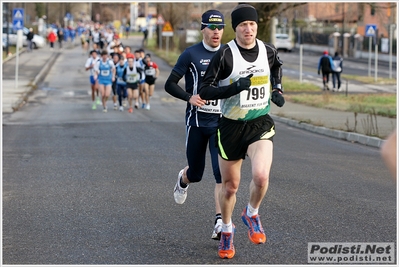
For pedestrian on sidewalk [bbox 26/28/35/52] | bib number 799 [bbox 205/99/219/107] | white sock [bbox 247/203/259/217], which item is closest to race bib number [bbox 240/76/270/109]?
white sock [bbox 247/203/259/217]

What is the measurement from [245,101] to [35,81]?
34034 millimetres

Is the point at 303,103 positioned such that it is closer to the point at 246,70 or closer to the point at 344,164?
the point at 344,164

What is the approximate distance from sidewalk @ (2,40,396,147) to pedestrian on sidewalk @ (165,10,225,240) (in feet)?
30.8

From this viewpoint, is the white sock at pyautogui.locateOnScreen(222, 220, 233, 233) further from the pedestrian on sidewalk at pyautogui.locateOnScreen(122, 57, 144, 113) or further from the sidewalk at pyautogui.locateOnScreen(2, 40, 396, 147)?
the pedestrian on sidewalk at pyautogui.locateOnScreen(122, 57, 144, 113)

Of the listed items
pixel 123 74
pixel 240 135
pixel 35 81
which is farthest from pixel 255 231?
pixel 35 81

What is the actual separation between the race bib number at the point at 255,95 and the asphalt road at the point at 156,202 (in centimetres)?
118

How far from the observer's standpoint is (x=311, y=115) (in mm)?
23547

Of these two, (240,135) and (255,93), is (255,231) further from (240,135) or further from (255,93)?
(255,93)

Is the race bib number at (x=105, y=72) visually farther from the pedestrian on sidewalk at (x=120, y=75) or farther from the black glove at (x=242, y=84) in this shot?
the black glove at (x=242, y=84)

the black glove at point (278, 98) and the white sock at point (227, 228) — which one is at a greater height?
the black glove at point (278, 98)

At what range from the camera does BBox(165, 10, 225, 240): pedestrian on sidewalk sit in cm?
696

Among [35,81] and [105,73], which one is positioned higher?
[105,73]

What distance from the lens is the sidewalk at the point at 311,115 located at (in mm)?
18000

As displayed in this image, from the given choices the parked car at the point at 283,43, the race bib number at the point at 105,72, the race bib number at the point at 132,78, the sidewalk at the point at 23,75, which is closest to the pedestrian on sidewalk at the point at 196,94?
the race bib number at the point at 105,72
